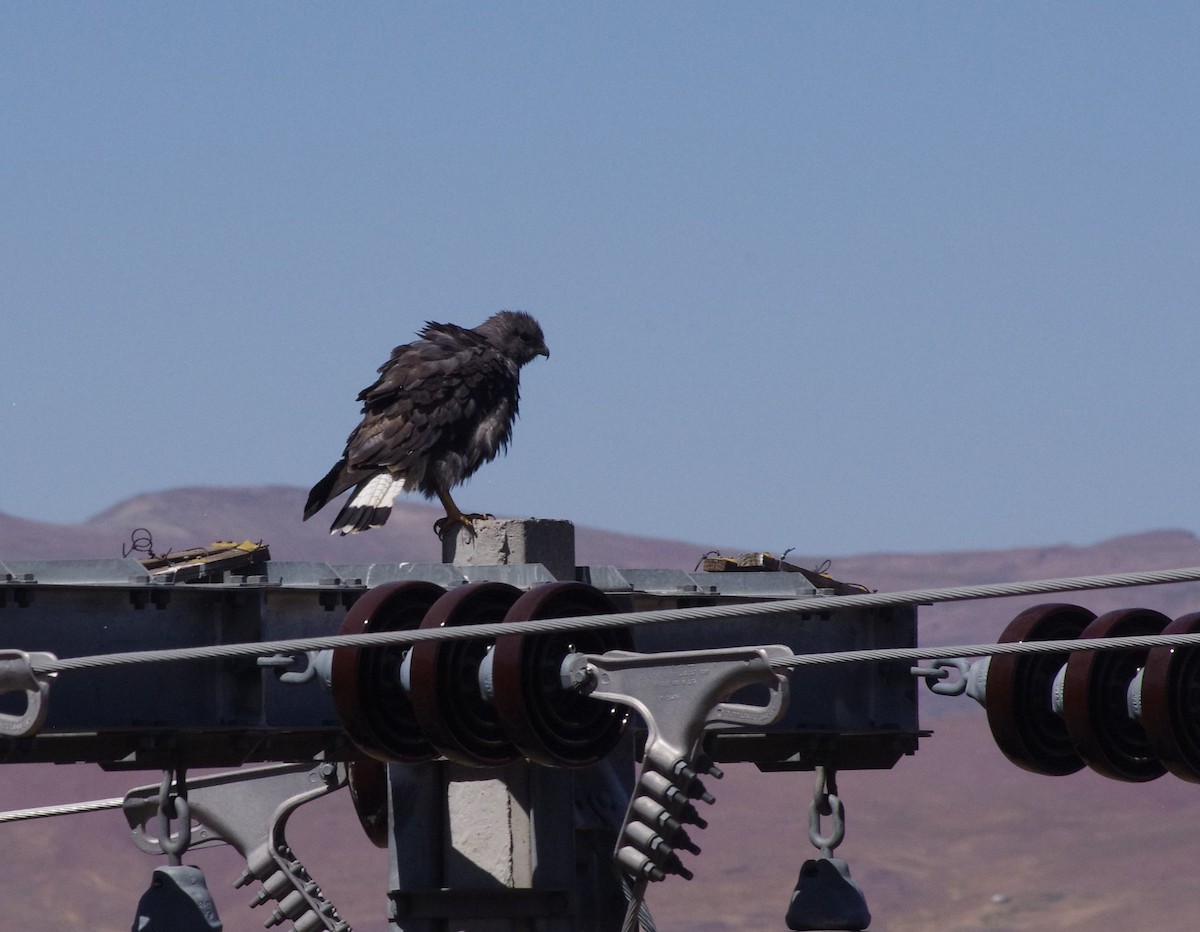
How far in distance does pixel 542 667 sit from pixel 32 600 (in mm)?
2491

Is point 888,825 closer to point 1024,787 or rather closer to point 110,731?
point 1024,787

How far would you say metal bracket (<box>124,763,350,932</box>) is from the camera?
581 inches

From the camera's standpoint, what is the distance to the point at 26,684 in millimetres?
8328

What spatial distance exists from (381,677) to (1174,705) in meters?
3.35

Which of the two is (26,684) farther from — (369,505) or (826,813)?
(369,505)

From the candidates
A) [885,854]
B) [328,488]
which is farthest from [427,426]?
[885,854]

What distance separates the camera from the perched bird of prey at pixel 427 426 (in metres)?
15.2

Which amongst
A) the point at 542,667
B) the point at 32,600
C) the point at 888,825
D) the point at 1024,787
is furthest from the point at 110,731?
the point at 1024,787

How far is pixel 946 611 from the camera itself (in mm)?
152125

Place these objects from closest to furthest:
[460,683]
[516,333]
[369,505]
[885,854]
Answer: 1. [460,683]
2. [369,505]
3. [516,333]
4. [885,854]

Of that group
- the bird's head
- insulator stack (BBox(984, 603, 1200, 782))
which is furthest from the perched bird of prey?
insulator stack (BBox(984, 603, 1200, 782))

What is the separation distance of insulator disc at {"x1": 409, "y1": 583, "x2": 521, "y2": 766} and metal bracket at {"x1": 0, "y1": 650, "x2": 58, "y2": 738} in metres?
1.66

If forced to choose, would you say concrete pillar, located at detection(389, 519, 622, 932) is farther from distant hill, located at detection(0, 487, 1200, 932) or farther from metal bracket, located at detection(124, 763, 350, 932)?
distant hill, located at detection(0, 487, 1200, 932)

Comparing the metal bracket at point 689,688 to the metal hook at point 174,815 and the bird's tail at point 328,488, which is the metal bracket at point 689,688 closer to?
the metal hook at point 174,815
